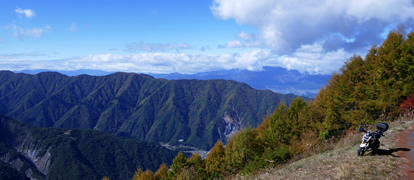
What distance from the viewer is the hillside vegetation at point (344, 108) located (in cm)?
2977

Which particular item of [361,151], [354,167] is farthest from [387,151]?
[354,167]

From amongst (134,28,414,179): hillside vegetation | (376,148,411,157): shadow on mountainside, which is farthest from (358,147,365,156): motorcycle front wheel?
(134,28,414,179): hillside vegetation

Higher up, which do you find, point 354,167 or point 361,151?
point 361,151

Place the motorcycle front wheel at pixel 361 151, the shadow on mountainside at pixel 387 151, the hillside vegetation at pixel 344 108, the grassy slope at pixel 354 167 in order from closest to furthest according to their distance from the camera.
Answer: the grassy slope at pixel 354 167
the motorcycle front wheel at pixel 361 151
the shadow on mountainside at pixel 387 151
the hillside vegetation at pixel 344 108

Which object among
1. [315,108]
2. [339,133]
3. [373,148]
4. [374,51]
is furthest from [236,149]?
[373,148]

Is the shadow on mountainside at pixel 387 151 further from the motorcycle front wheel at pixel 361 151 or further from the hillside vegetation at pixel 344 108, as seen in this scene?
the hillside vegetation at pixel 344 108

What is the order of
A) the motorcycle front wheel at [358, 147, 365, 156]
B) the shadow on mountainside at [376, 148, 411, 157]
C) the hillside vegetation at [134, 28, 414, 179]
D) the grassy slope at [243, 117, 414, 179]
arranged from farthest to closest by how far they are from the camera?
the hillside vegetation at [134, 28, 414, 179]
the shadow on mountainside at [376, 148, 411, 157]
the motorcycle front wheel at [358, 147, 365, 156]
the grassy slope at [243, 117, 414, 179]

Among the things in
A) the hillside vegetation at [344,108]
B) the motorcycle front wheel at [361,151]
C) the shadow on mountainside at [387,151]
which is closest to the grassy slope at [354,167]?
the shadow on mountainside at [387,151]

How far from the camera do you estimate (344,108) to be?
36781 mm

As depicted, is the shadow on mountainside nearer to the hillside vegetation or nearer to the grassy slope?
the grassy slope

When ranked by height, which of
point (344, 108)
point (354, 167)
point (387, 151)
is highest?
point (344, 108)

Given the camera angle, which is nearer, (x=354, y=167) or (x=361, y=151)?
(x=354, y=167)

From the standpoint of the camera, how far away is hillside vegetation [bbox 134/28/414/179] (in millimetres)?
29766

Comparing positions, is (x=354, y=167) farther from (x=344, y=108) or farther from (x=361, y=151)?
(x=344, y=108)
